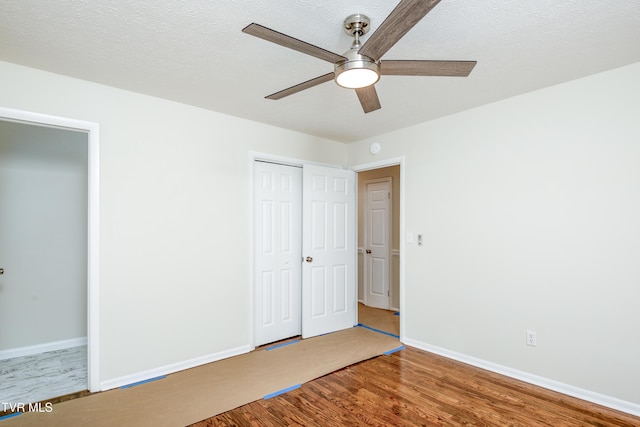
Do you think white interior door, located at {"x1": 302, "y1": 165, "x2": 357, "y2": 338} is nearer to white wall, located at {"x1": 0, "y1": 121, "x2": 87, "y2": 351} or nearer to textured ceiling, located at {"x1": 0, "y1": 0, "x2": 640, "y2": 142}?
textured ceiling, located at {"x1": 0, "y1": 0, "x2": 640, "y2": 142}

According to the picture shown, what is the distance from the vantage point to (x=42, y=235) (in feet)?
11.7

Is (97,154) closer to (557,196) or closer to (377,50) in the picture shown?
(377,50)

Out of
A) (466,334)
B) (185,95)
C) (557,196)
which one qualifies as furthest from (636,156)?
(185,95)

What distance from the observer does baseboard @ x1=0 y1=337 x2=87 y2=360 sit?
11.0ft

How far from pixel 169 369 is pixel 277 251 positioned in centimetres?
157

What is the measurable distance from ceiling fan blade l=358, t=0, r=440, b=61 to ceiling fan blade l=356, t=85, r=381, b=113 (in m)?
0.28

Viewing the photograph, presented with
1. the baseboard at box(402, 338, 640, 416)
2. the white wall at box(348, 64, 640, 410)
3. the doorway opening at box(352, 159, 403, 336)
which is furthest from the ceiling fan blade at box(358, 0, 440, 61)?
the doorway opening at box(352, 159, 403, 336)

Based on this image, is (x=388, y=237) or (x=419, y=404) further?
(x=388, y=237)

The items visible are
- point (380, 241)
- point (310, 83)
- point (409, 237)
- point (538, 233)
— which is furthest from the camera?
point (380, 241)

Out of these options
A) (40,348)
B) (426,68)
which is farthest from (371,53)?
(40,348)

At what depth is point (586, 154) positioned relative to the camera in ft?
8.52

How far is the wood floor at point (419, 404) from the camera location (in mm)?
2273

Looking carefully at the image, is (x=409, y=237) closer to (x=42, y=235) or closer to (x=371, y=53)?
(x=371, y=53)

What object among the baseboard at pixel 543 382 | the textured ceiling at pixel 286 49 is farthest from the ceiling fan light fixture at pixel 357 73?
the baseboard at pixel 543 382
